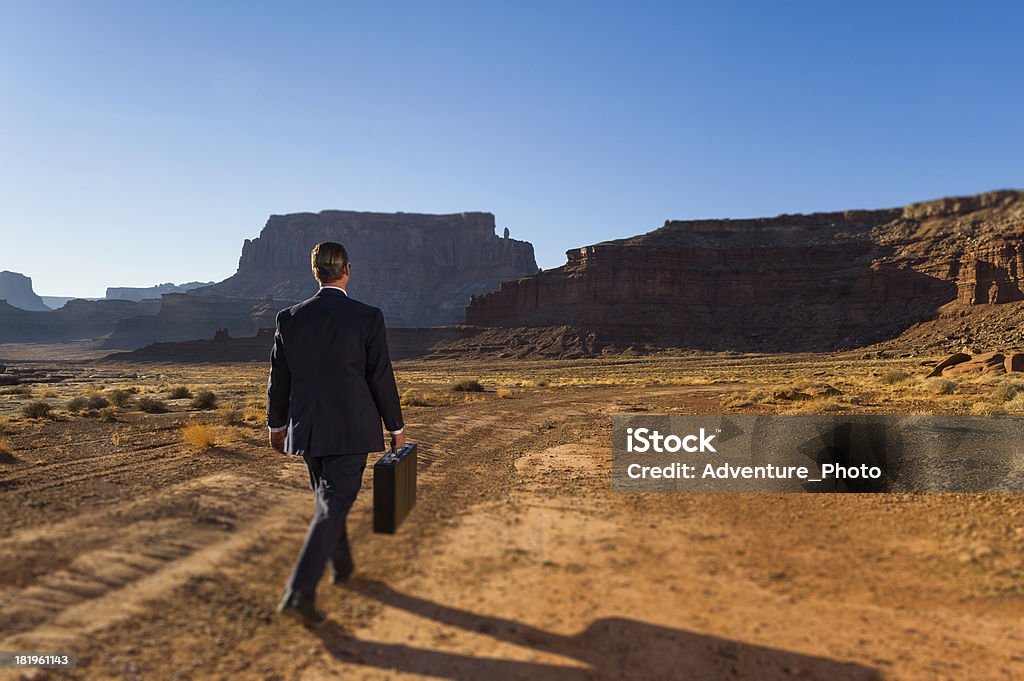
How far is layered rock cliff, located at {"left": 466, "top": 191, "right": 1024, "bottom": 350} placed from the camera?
77.0 meters

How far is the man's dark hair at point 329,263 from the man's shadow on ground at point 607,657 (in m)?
2.25

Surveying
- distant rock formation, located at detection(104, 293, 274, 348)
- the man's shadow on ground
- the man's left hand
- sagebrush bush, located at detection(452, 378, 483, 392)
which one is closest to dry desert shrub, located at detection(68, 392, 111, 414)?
sagebrush bush, located at detection(452, 378, 483, 392)

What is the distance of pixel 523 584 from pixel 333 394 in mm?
1848

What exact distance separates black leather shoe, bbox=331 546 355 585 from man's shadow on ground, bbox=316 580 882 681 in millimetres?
601

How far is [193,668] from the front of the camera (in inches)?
114

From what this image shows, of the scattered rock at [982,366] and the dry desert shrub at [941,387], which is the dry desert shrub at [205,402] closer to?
the dry desert shrub at [941,387]

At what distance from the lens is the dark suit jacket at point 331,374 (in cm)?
395

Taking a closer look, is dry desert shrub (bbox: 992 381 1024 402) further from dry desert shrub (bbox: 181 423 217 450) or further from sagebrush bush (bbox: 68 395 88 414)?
sagebrush bush (bbox: 68 395 88 414)

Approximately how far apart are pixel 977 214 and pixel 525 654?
348 ft

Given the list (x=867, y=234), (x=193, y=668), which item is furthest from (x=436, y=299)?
(x=193, y=668)

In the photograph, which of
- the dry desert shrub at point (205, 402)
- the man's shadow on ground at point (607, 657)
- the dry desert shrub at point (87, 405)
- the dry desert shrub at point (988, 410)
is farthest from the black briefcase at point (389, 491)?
the dry desert shrub at point (205, 402)

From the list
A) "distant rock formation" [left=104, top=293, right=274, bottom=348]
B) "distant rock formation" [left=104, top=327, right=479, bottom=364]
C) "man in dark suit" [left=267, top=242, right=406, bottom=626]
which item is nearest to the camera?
"man in dark suit" [left=267, top=242, right=406, bottom=626]
